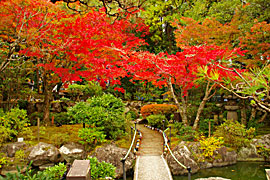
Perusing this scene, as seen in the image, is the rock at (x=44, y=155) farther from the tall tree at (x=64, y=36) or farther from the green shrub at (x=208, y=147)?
the green shrub at (x=208, y=147)

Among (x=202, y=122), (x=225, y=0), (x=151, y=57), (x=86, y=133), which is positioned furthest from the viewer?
(x=225, y=0)

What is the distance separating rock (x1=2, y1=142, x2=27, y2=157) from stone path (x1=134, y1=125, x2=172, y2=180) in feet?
14.6

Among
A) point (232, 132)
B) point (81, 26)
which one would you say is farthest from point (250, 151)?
point (81, 26)

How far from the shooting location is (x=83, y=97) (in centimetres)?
1472

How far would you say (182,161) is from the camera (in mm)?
6898

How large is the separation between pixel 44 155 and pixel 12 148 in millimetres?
1358

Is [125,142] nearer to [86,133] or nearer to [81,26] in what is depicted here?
[86,133]

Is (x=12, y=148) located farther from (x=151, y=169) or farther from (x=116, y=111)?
(x=151, y=169)

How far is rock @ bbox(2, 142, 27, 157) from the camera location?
23.6 ft

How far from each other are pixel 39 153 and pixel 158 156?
4.34 metres

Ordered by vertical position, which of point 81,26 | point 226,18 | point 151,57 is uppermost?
point 226,18

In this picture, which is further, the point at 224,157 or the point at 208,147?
the point at 224,157

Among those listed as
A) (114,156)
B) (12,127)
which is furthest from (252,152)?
(12,127)

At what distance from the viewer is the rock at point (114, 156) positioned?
682 cm
